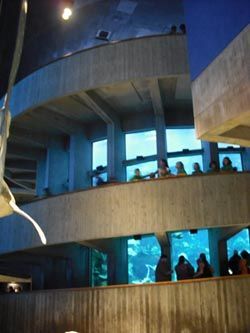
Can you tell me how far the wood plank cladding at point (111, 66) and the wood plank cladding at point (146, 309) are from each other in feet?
17.7

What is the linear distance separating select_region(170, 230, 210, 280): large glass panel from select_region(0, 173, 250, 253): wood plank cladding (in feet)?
10.6

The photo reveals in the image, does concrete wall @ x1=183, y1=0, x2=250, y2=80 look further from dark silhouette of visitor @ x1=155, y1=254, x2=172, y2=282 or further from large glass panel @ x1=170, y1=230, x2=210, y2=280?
large glass panel @ x1=170, y1=230, x2=210, y2=280

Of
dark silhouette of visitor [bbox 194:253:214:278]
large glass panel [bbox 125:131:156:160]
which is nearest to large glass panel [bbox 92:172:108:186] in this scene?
large glass panel [bbox 125:131:156:160]

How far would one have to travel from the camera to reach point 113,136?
46.5ft

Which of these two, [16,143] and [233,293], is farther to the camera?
[16,143]

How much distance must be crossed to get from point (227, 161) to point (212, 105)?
389 cm

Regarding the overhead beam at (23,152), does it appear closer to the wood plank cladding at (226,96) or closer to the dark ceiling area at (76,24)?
the dark ceiling area at (76,24)

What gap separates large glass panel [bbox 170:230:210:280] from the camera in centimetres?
1310

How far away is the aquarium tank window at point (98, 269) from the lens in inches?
564

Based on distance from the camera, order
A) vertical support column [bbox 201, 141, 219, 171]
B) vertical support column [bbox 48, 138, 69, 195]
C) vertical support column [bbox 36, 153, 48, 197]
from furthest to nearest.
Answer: vertical support column [bbox 36, 153, 48, 197], vertical support column [bbox 48, 138, 69, 195], vertical support column [bbox 201, 141, 219, 171]

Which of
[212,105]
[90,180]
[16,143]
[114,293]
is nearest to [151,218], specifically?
[114,293]

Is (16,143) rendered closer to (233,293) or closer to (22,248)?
(22,248)

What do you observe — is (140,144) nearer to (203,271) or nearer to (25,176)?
(203,271)

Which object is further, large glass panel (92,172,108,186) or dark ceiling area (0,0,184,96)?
dark ceiling area (0,0,184,96)
